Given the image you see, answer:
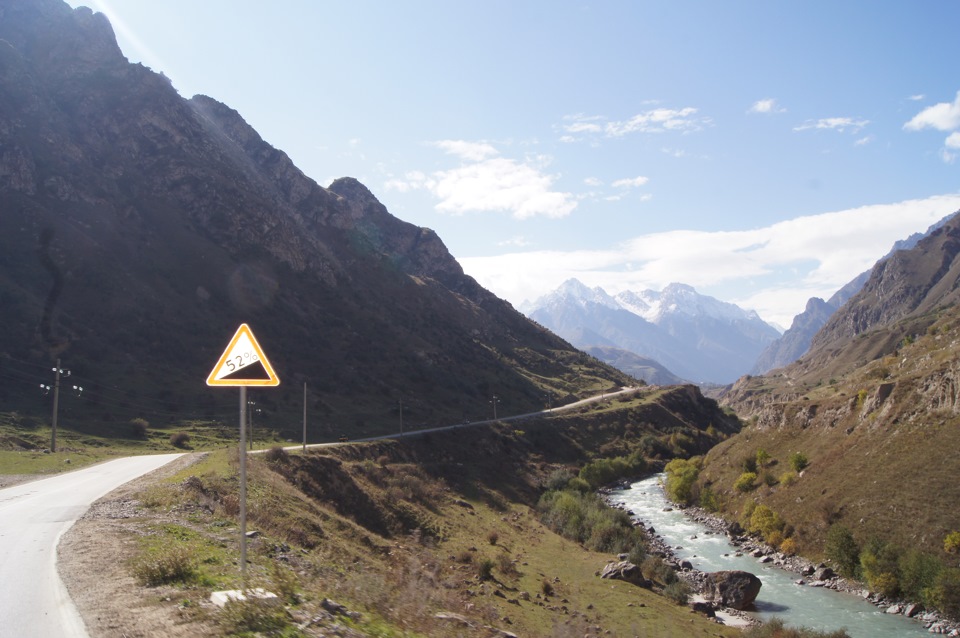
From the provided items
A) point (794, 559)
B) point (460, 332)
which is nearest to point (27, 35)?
point (460, 332)

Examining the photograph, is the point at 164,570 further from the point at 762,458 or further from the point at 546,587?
the point at 762,458

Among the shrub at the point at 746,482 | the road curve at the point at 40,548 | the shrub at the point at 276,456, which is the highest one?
the road curve at the point at 40,548

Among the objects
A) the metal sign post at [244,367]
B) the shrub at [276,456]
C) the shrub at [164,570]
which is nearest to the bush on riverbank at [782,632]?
the metal sign post at [244,367]

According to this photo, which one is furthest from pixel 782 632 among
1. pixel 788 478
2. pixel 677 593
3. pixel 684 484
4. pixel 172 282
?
pixel 172 282

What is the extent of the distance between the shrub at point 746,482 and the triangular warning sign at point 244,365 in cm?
5745

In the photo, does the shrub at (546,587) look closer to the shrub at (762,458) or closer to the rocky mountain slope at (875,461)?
the rocky mountain slope at (875,461)

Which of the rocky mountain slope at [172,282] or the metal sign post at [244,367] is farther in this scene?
the rocky mountain slope at [172,282]

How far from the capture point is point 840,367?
648 feet

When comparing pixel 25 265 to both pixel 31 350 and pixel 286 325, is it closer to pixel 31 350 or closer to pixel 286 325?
pixel 31 350

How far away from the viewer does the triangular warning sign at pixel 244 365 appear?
12.2 metres

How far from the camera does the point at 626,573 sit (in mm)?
38438

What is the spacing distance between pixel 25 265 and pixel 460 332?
337 feet

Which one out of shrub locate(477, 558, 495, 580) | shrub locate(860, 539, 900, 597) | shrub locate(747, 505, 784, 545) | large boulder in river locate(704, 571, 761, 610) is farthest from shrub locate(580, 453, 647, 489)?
shrub locate(477, 558, 495, 580)

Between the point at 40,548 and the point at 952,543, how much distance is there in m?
45.1
